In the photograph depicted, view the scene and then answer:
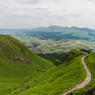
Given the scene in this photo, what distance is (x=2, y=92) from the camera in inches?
2127

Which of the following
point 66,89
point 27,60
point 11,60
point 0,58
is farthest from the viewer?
point 27,60

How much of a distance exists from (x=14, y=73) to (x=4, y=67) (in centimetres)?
1370

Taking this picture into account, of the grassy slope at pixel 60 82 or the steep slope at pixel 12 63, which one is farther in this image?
the steep slope at pixel 12 63

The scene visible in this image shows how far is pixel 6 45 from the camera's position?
116 m

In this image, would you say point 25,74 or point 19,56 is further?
point 19,56

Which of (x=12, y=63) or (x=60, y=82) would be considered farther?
(x=12, y=63)

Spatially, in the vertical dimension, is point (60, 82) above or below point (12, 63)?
above

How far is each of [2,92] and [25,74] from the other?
41.8 metres

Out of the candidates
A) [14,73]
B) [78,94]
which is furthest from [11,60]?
[78,94]

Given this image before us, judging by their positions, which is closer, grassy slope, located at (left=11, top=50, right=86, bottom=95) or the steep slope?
grassy slope, located at (left=11, top=50, right=86, bottom=95)

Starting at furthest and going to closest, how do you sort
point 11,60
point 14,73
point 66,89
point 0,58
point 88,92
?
point 11,60
point 0,58
point 14,73
point 66,89
point 88,92

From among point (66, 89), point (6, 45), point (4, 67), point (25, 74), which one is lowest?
point (25, 74)

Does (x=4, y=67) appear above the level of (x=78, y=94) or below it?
below

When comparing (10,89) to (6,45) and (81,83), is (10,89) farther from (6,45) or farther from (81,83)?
(6,45)
